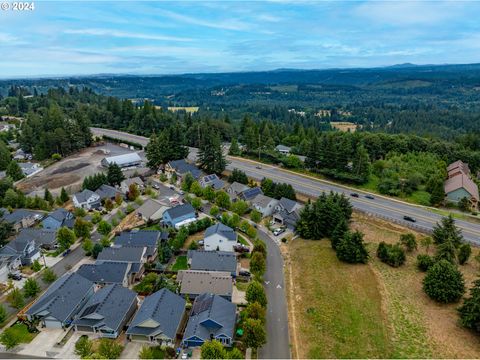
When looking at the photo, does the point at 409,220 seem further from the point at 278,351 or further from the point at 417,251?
the point at 278,351

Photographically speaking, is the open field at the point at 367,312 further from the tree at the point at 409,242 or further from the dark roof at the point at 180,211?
the dark roof at the point at 180,211

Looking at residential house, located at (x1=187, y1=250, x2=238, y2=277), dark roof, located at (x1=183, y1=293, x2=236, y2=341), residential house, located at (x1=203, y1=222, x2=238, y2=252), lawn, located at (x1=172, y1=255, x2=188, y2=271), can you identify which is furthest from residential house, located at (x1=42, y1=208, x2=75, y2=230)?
dark roof, located at (x1=183, y1=293, x2=236, y2=341)

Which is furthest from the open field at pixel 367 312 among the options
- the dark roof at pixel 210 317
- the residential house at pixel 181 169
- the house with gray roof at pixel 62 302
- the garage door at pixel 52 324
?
the residential house at pixel 181 169

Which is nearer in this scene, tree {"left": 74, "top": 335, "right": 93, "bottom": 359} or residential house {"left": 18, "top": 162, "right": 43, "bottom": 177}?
tree {"left": 74, "top": 335, "right": 93, "bottom": 359}

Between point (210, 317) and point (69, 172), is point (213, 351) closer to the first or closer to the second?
point (210, 317)

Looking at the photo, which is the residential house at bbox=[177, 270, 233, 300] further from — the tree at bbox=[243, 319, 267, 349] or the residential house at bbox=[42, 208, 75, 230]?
the residential house at bbox=[42, 208, 75, 230]

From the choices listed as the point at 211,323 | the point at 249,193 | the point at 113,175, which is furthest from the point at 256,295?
the point at 113,175

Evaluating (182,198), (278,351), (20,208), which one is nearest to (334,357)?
(278,351)

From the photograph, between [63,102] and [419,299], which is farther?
[63,102]
